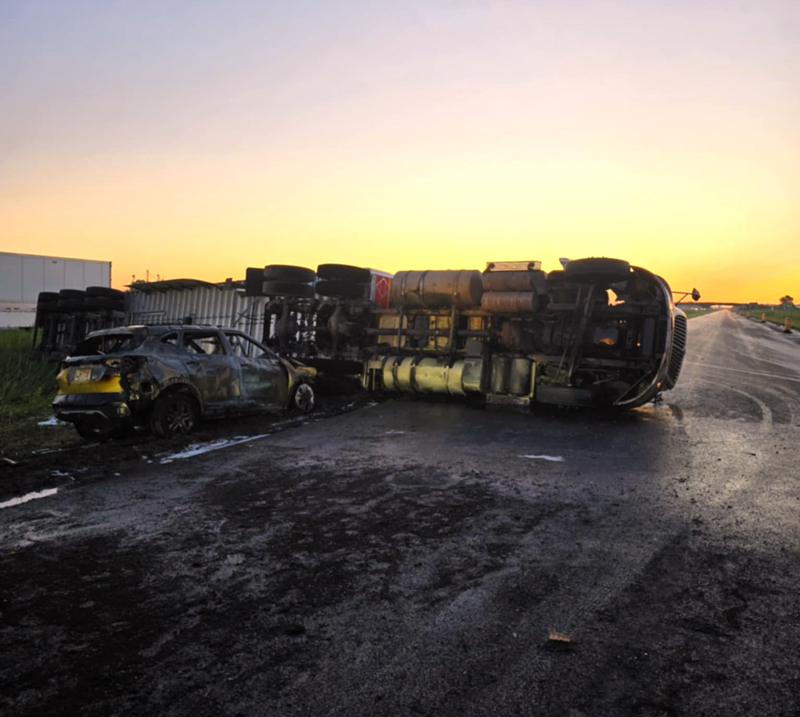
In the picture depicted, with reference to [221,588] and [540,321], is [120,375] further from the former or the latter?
[540,321]

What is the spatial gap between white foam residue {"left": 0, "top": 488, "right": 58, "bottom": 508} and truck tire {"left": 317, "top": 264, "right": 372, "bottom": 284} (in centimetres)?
867

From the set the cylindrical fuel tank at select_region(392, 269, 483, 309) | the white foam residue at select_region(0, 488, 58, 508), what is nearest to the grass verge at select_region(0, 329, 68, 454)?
the white foam residue at select_region(0, 488, 58, 508)

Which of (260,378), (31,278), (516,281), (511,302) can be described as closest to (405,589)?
(260,378)

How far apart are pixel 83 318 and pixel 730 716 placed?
22285mm

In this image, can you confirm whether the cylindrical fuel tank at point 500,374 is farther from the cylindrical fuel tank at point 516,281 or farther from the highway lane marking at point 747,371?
the highway lane marking at point 747,371

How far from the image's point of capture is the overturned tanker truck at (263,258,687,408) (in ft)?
34.8

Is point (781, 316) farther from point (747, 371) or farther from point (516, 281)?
point (516, 281)

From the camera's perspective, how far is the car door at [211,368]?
28.5 ft

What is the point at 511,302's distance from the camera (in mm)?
11297

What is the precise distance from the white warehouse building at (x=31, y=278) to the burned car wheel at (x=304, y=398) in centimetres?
2929

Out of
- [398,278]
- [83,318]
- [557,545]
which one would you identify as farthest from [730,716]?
[83,318]

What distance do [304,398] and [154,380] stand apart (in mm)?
A: 3427

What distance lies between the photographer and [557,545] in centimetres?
438

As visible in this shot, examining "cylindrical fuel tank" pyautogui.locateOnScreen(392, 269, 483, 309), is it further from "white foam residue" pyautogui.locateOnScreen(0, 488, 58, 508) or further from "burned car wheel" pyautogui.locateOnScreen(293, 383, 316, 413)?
"white foam residue" pyautogui.locateOnScreen(0, 488, 58, 508)
